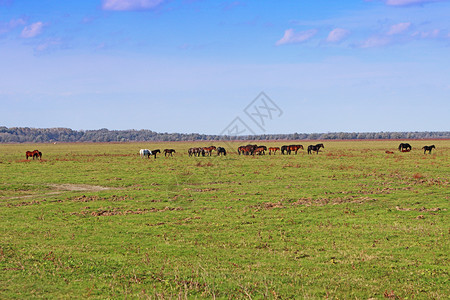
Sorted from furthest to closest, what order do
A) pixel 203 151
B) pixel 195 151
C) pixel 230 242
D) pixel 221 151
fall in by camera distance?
pixel 195 151 < pixel 221 151 < pixel 203 151 < pixel 230 242

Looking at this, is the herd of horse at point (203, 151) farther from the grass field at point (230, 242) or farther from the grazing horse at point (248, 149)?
the grass field at point (230, 242)

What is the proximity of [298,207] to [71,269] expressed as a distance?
1037 cm

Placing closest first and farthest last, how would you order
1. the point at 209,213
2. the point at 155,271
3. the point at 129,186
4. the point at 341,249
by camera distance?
1. the point at 155,271
2. the point at 341,249
3. the point at 209,213
4. the point at 129,186

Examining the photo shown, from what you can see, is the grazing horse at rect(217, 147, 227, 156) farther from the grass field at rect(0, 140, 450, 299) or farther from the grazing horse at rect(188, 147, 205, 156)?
the grass field at rect(0, 140, 450, 299)

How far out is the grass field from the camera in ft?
29.5

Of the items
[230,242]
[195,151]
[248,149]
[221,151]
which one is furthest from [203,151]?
[230,242]

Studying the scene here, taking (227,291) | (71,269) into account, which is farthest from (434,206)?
(71,269)

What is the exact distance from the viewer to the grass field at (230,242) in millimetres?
8977

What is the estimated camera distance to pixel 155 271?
9930 mm

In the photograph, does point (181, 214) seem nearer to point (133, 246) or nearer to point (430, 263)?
point (133, 246)

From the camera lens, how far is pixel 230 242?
12492 millimetres

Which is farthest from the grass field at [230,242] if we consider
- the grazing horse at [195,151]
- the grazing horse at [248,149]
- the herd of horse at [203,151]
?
the grazing horse at [248,149]

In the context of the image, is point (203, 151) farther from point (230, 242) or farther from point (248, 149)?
point (230, 242)

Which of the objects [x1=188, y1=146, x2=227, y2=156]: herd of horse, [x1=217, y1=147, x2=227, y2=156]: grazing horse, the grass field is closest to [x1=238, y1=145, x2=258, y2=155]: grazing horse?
[x1=217, y1=147, x2=227, y2=156]: grazing horse
